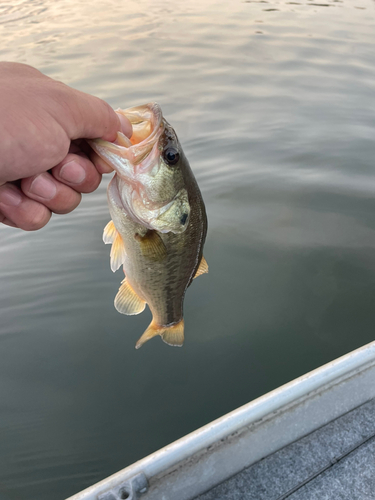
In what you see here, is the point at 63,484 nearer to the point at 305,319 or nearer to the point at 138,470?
the point at 138,470

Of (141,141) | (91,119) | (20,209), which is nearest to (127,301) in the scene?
(20,209)

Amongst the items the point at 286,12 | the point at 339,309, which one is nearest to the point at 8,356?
the point at 339,309

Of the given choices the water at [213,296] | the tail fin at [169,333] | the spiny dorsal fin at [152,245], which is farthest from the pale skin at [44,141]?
the water at [213,296]

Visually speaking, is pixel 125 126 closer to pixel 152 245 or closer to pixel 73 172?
pixel 73 172

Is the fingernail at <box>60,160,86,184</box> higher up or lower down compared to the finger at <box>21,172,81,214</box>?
higher up

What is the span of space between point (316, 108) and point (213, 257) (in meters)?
4.26

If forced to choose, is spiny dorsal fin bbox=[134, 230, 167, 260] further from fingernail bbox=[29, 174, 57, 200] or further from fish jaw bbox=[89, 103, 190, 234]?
fingernail bbox=[29, 174, 57, 200]

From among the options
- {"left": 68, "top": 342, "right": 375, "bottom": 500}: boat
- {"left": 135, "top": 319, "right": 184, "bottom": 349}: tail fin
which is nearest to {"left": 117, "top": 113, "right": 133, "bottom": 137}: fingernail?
{"left": 135, "top": 319, "right": 184, "bottom": 349}: tail fin

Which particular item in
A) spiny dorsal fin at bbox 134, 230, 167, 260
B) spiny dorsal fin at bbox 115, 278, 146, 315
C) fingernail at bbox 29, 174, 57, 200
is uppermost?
fingernail at bbox 29, 174, 57, 200

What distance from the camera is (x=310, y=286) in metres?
3.71

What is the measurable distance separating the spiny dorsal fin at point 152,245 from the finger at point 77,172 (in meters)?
0.31

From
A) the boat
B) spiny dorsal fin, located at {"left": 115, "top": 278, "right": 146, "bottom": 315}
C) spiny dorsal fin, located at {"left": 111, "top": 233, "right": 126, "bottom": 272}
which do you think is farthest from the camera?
spiny dorsal fin, located at {"left": 115, "top": 278, "right": 146, "bottom": 315}

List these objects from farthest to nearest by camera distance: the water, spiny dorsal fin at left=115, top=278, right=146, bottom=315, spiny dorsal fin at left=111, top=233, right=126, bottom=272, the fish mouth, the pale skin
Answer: the water < spiny dorsal fin at left=115, top=278, right=146, bottom=315 < spiny dorsal fin at left=111, top=233, right=126, bottom=272 < the fish mouth < the pale skin

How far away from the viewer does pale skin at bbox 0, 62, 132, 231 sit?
139 centimetres
